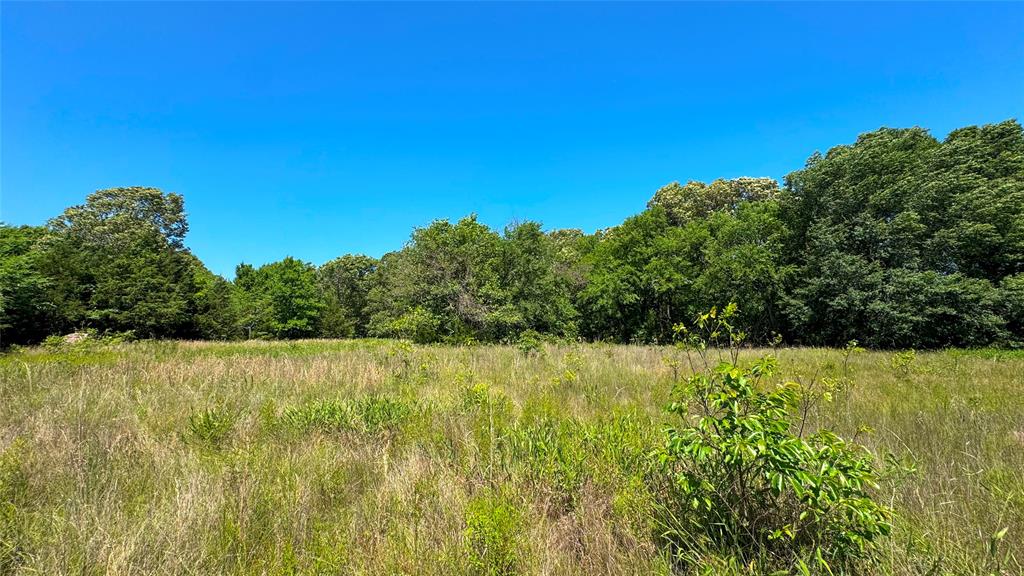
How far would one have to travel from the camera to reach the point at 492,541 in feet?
6.88

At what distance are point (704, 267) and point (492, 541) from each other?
3021cm

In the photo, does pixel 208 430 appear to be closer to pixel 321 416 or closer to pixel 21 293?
pixel 321 416

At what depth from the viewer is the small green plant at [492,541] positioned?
2.01 m

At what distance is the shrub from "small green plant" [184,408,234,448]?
14.5 ft

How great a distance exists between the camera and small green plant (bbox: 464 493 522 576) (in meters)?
2.01

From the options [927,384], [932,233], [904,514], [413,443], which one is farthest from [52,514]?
[932,233]

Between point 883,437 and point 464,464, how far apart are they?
455cm

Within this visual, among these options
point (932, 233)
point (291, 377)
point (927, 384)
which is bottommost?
point (927, 384)

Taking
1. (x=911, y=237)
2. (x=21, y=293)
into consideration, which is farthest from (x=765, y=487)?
(x=21, y=293)

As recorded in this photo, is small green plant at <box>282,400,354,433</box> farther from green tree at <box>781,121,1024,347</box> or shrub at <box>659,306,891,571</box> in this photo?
green tree at <box>781,121,1024,347</box>

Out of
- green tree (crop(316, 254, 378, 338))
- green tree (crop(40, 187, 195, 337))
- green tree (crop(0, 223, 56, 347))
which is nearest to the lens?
green tree (crop(0, 223, 56, 347))

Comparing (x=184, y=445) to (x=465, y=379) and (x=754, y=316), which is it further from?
(x=754, y=316)

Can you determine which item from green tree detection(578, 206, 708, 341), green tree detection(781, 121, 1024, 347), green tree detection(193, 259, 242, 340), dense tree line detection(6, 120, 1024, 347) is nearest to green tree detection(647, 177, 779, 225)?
dense tree line detection(6, 120, 1024, 347)

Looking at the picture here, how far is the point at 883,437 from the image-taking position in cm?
381
